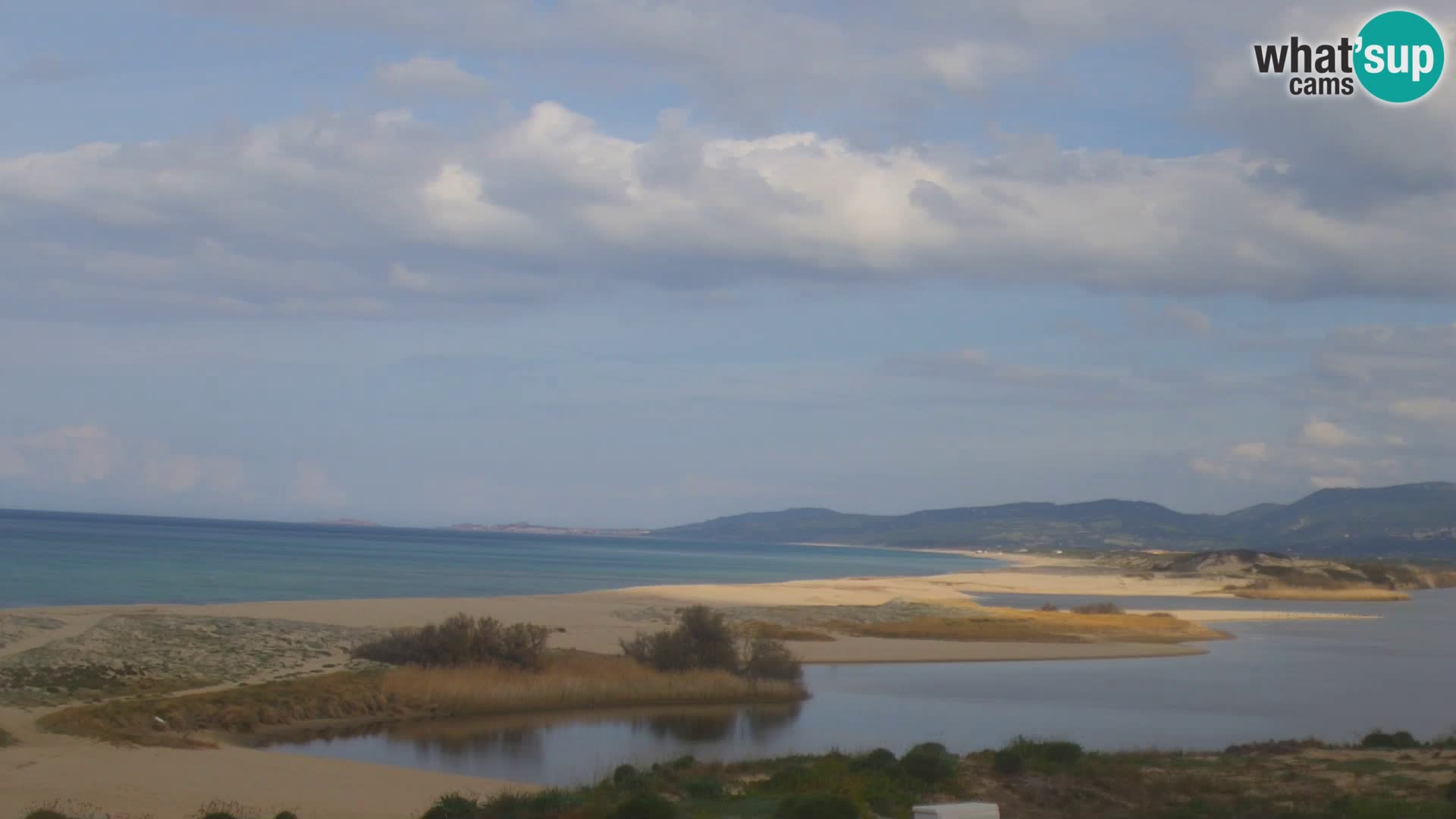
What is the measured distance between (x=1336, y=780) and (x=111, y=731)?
63.5ft

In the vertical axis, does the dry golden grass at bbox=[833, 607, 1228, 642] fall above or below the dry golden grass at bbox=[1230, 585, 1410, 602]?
above

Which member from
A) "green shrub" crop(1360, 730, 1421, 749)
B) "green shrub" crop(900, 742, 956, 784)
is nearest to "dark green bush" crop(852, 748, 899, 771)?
"green shrub" crop(900, 742, 956, 784)

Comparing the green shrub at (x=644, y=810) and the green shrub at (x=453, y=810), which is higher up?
the green shrub at (x=644, y=810)

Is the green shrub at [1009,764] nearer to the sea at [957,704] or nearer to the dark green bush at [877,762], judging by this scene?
the dark green bush at [877,762]

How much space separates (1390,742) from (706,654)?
1720cm

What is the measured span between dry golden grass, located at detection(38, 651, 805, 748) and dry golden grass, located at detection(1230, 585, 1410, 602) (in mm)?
68753

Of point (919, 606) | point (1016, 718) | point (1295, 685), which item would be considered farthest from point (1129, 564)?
point (1016, 718)

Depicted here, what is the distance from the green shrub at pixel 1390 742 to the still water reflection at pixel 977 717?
4077 mm

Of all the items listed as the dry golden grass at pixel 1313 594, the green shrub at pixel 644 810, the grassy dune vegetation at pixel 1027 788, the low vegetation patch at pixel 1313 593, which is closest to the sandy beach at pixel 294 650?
the grassy dune vegetation at pixel 1027 788

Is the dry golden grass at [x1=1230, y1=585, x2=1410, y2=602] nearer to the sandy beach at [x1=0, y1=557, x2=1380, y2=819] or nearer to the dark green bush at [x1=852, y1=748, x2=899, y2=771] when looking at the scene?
the sandy beach at [x1=0, y1=557, x2=1380, y2=819]

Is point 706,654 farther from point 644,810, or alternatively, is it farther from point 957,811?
point 957,811

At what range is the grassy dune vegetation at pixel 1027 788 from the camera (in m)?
15.1

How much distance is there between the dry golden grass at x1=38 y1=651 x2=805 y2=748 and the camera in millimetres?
24312

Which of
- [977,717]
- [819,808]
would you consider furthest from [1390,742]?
[819,808]
